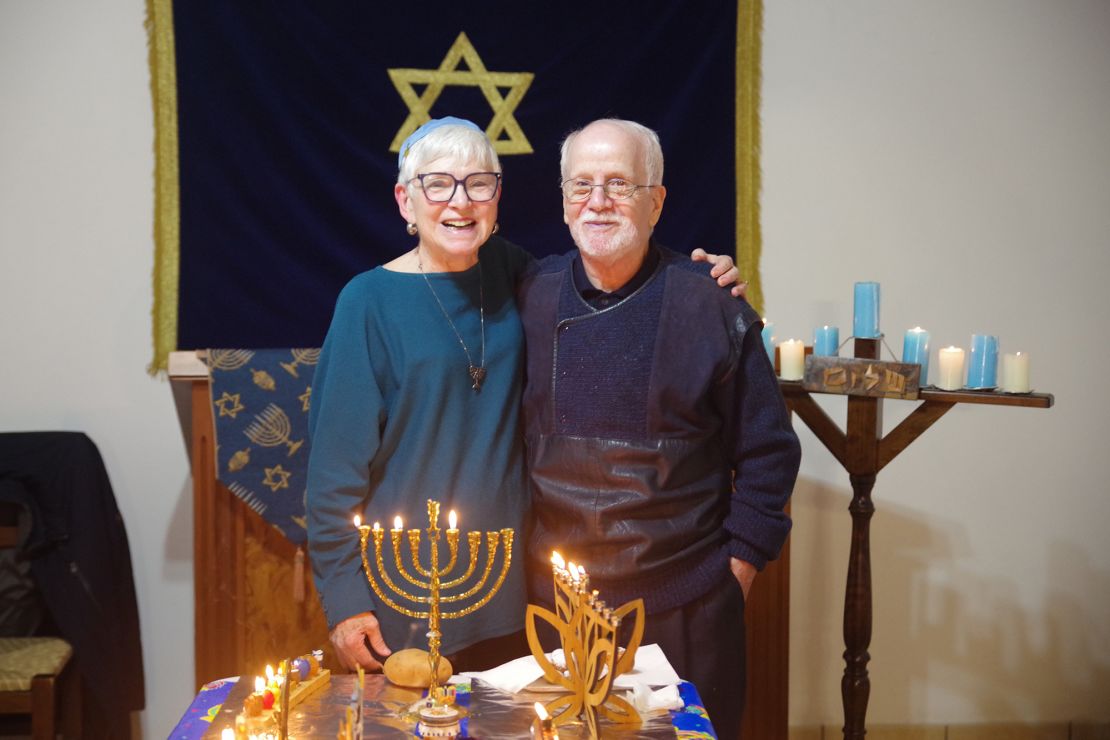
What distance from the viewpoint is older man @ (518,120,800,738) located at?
208 cm

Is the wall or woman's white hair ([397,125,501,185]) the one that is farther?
the wall

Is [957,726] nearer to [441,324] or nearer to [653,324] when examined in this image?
[653,324]

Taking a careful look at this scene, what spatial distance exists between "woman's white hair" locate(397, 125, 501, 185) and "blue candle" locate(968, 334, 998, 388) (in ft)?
4.49

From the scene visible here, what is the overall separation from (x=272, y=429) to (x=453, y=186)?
128 centimetres

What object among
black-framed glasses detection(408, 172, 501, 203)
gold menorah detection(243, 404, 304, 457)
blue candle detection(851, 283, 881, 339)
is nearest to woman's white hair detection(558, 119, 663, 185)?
black-framed glasses detection(408, 172, 501, 203)

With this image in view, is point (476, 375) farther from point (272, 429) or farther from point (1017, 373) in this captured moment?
point (1017, 373)

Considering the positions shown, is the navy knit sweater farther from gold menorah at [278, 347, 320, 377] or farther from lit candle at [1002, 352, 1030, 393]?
gold menorah at [278, 347, 320, 377]

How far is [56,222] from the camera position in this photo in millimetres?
3354

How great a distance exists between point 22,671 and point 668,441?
84.9 inches

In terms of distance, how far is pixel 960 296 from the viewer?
3625 millimetres

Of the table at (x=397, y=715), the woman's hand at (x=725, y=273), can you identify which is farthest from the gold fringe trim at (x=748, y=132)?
the table at (x=397, y=715)

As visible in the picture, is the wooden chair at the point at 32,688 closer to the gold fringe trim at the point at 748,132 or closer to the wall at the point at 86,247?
the wall at the point at 86,247

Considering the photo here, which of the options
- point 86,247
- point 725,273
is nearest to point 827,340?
point 725,273

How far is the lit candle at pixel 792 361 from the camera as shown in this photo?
110 inches
